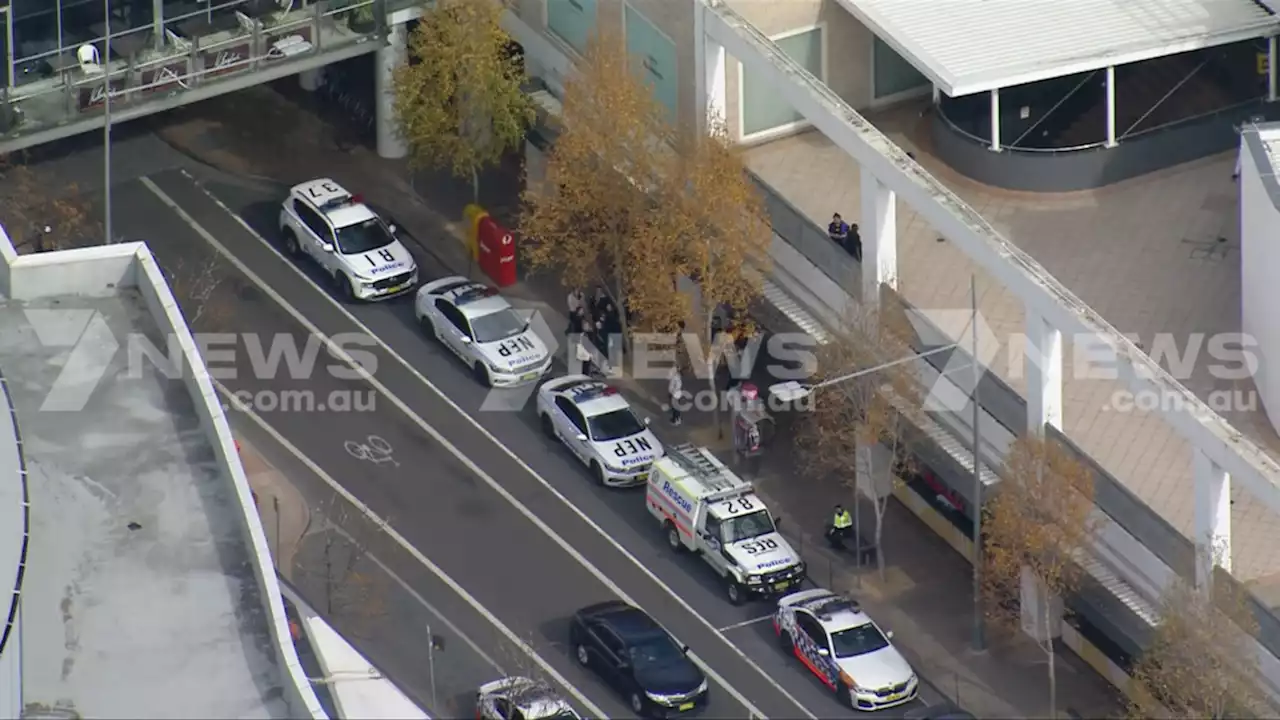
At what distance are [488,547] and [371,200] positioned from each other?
15131mm

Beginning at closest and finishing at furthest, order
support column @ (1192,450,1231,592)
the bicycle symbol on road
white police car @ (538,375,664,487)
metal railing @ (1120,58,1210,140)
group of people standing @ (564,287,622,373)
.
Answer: support column @ (1192,450,1231,592) < white police car @ (538,375,664,487) < the bicycle symbol on road < metal railing @ (1120,58,1210,140) < group of people standing @ (564,287,622,373)

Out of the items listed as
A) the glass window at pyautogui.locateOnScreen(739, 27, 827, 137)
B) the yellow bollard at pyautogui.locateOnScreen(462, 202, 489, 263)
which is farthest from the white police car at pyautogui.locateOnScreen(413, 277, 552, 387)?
the glass window at pyautogui.locateOnScreen(739, 27, 827, 137)

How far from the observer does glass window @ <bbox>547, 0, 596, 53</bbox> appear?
3738 inches

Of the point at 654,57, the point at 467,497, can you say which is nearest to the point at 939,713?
the point at 467,497

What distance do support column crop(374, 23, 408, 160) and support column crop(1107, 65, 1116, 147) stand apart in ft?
62.6

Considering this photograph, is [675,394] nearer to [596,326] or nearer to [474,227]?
[596,326]

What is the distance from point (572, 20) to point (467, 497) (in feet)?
46.9

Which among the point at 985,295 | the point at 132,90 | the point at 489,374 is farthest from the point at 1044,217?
the point at 132,90

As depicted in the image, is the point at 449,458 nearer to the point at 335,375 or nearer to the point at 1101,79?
the point at 335,375

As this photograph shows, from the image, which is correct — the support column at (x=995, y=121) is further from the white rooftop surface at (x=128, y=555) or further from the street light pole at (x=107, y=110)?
the white rooftop surface at (x=128, y=555)

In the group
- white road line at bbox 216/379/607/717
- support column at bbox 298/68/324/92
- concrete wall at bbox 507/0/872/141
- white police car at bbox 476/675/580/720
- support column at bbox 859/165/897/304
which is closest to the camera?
white police car at bbox 476/675/580/720

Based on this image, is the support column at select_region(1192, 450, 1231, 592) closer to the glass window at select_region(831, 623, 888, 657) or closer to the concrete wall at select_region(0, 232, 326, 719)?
the glass window at select_region(831, 623, 888, 657)

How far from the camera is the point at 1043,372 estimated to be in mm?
81812

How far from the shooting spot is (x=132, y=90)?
9331cm
